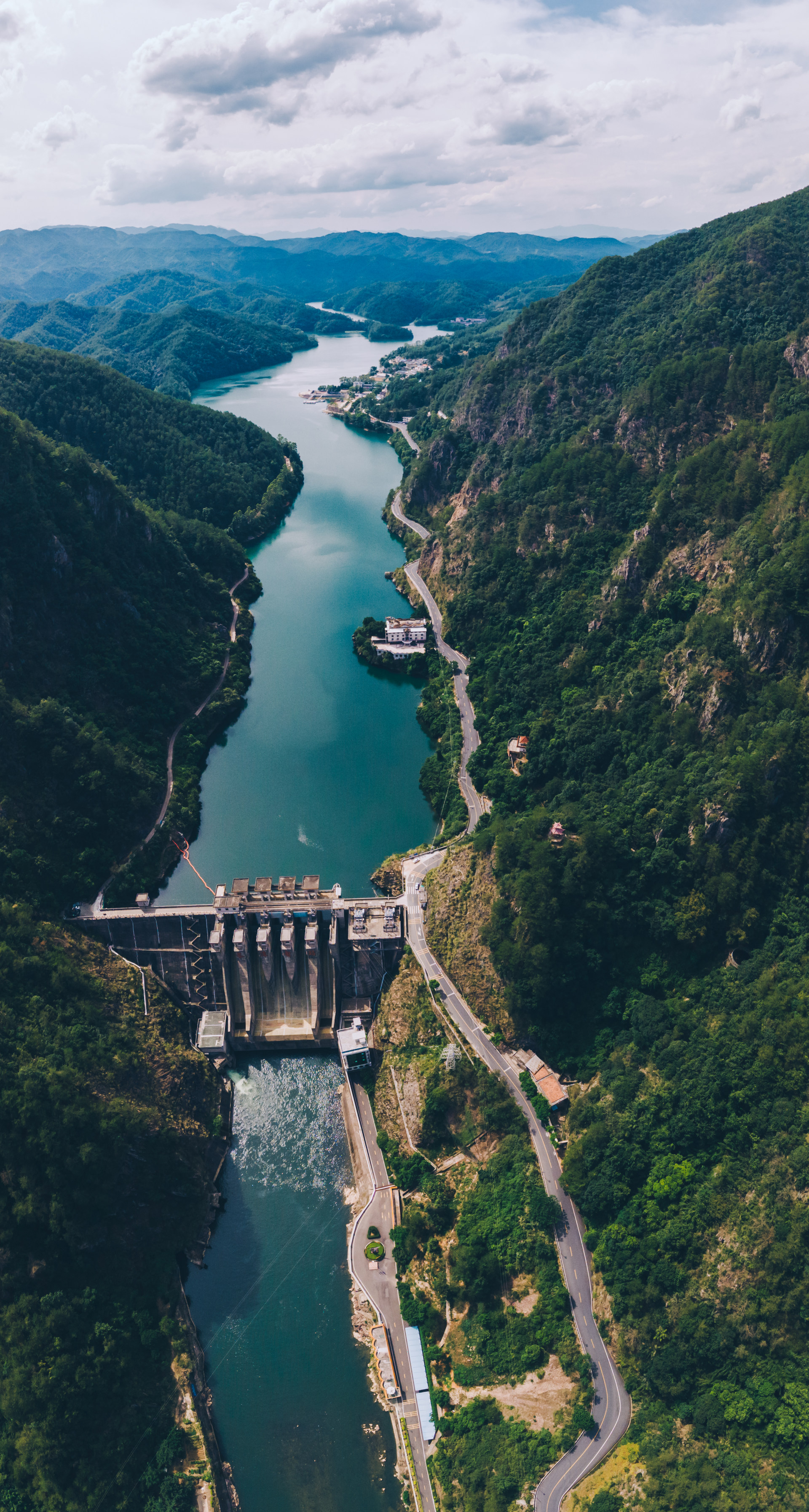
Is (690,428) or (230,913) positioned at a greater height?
(690,428)

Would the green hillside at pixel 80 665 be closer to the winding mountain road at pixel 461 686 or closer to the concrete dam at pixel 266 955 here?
the concrete dam at pixel 266 955

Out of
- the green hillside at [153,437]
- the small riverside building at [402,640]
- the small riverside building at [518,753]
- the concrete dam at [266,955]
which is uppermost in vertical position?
the green hillside at [153,437]

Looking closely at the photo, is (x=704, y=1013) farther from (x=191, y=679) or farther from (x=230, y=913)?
(x=191, y=679)

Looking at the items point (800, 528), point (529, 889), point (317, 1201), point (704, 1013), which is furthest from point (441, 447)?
point (317, 1201)

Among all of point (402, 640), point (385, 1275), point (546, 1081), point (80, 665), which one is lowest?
point (385, 1275)

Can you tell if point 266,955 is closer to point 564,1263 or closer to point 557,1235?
point 557,1235

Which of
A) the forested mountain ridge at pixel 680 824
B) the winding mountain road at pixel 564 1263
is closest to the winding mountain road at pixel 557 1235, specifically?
the winding mountain road at pixel 564 1263

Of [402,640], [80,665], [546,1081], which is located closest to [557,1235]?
[546,1081]
